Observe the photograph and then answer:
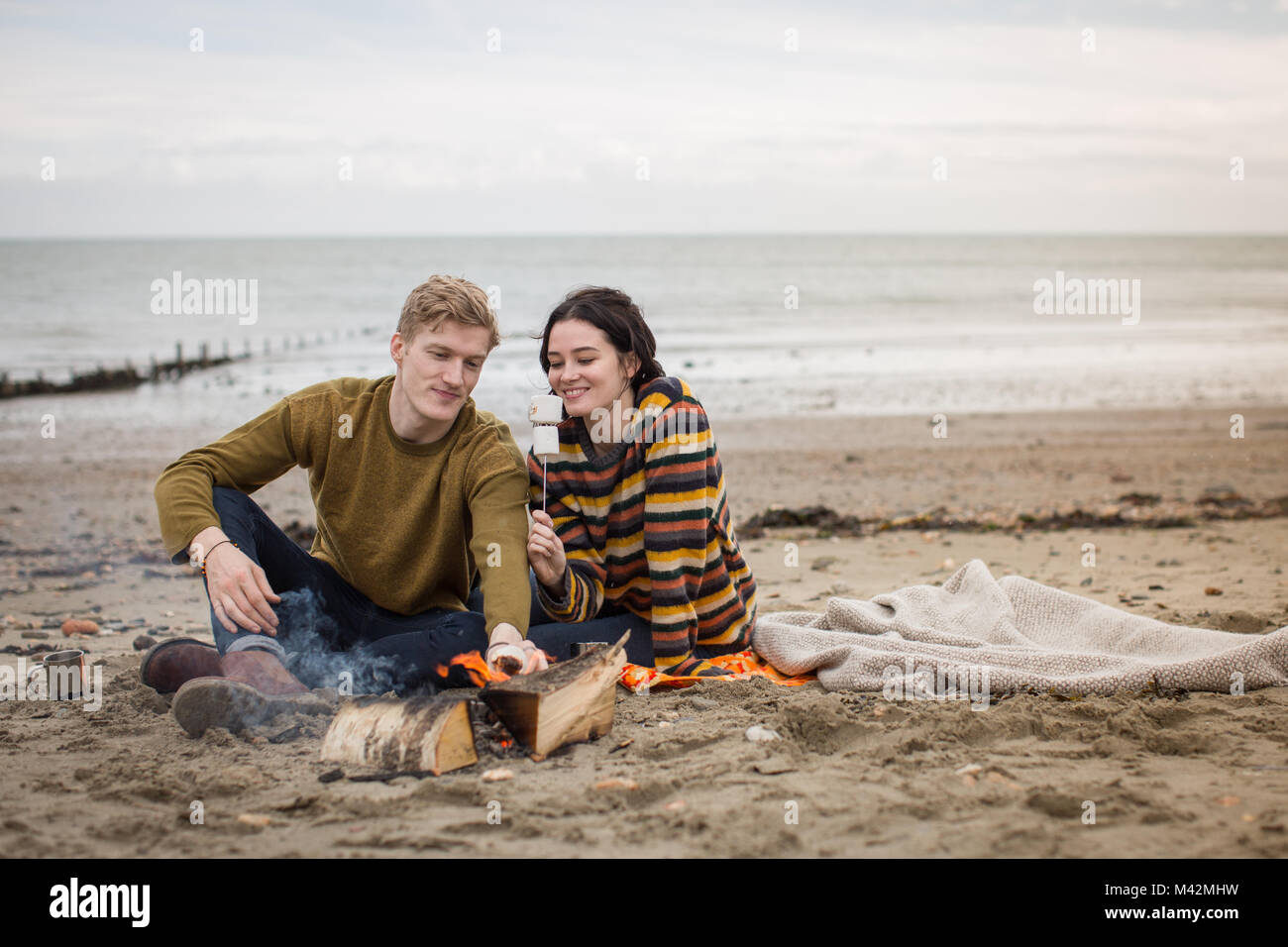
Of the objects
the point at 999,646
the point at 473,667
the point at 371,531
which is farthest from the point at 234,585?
the point at 999,646

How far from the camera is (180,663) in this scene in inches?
145

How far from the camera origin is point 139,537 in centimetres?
815

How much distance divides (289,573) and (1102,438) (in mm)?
11209

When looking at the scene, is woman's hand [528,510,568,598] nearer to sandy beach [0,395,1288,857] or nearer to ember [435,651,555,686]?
ember [435,651,555,686]

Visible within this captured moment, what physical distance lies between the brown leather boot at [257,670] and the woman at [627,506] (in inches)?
37.1

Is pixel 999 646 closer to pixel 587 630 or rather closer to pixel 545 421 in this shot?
pixel 587 630

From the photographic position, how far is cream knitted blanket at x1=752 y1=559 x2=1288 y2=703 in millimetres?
3758

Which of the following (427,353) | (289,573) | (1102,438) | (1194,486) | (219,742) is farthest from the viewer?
(1102,438)

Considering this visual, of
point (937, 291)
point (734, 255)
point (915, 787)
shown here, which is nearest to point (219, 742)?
point (915, 787)

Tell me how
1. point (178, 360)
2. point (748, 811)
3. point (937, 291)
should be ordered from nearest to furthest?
1. point (748, 811)
2. point (178, 360)
3. point (937, 291)

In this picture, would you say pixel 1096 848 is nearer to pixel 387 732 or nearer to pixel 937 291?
pixel 387 732

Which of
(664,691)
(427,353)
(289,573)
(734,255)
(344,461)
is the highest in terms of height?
(734,255)

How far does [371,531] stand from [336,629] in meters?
0.43

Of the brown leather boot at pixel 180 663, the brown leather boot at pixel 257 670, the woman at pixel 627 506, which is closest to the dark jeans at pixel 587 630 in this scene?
the woman at pixel 627 506
